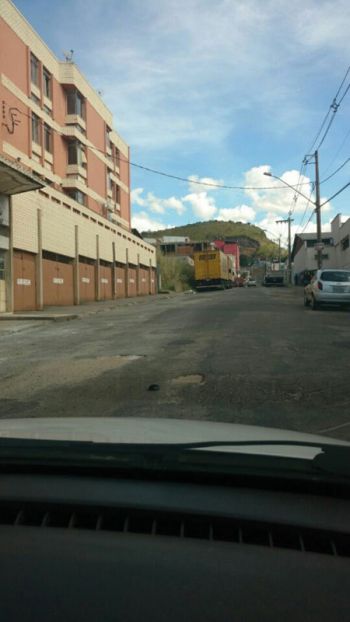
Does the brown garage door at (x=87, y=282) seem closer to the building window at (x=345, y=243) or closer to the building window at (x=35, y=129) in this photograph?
the building window at (x=35, y=129)

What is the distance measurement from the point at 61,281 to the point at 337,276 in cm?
1454

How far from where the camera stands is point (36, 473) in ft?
8.00

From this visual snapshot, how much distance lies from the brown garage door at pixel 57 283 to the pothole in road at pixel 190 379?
20.3m

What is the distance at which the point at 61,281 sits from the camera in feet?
98.0

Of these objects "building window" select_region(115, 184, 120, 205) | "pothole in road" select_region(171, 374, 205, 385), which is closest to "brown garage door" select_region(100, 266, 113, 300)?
"building window" select_region(115, 184, 120, 205)

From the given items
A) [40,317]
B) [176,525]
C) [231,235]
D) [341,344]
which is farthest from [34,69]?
[231,235]

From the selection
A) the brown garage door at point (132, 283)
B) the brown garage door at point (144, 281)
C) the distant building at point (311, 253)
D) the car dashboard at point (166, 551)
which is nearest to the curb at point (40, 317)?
the car dashboard at point (166, 551)

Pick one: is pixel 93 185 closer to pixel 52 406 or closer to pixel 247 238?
pixel 52 406

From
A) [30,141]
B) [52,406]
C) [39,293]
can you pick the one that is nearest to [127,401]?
[52,406]

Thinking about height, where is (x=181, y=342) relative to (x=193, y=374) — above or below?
above

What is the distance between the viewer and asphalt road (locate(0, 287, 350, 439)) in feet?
20.9

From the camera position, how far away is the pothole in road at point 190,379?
25.5 ft

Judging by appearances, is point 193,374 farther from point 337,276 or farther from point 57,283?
point 57,283

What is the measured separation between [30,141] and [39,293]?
1072 centimetres
